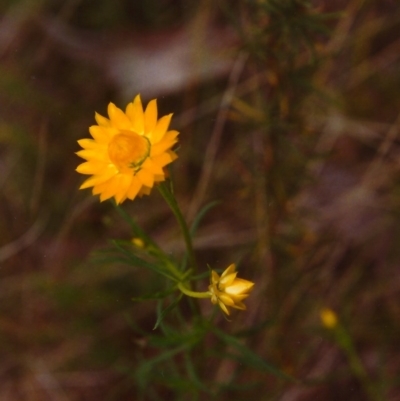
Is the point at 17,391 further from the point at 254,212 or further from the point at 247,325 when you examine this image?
the point at 254,212

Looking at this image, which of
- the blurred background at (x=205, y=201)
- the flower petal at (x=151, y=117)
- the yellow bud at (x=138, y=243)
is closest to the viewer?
the flower petal at (x=151, y=117)

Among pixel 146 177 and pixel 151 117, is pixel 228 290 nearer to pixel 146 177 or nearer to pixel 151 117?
pixel 146 177

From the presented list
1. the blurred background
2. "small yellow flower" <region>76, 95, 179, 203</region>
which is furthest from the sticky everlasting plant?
the blurred background

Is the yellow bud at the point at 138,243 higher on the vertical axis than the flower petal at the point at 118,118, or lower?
lower

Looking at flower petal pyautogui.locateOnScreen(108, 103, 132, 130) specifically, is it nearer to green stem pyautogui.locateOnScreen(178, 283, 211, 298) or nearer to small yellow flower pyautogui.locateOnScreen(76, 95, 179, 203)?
small yellow flower pyautogui.locateOnScreen(76, 95, 179, 203)

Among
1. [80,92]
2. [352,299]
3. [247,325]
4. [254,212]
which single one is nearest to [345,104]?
[254,212]

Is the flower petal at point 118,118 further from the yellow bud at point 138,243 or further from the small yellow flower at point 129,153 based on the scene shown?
the yellow bud at point 138,243

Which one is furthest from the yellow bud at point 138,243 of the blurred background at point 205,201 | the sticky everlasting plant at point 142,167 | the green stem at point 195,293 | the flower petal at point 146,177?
the blurred background at point 205,201

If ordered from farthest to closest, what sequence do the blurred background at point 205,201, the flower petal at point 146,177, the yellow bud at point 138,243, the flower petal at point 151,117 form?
the blurred background at point 205,201 → the yellow bud at point 138,243 → the flower petal at point 151,117 → the flower petal at point 146,177
